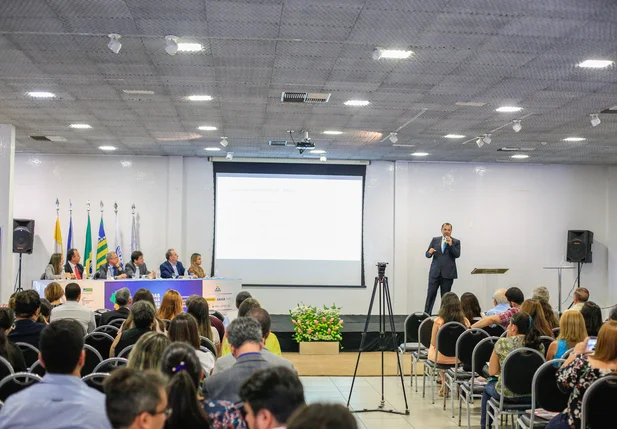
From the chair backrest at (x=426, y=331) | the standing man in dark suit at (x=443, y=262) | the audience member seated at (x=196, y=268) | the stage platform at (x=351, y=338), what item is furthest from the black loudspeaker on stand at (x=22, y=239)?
the chair backrest at (x=426, y=331)

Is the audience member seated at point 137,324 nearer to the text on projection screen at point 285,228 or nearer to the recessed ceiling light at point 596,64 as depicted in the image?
the recessed ceiling light at point 596,64

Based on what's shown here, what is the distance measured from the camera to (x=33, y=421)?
2658mm

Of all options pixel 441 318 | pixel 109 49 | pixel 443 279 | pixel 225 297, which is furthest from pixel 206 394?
pixel 443 279

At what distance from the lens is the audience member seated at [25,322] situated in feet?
18.1

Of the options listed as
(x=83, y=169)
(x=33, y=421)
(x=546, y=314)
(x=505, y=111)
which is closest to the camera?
(x=33, y=421)

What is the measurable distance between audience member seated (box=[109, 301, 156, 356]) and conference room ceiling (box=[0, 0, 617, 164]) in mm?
2222

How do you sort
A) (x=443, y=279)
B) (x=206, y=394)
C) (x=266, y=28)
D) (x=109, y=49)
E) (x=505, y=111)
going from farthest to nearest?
(x=443, y=279) → (x=505, y=111) → (x=109, y=49) → (x=266, y=28) → (x=206, y=394)

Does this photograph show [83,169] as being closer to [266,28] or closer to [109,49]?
[109,49]

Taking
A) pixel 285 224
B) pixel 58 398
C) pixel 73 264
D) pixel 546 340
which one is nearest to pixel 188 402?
pixel 58 398

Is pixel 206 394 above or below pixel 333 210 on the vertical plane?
below

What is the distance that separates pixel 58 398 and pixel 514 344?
396 centimetres

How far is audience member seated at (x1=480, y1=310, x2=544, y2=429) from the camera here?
5.64 m

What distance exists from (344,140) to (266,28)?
6500 millimetres

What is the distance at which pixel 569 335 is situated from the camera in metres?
5.54
